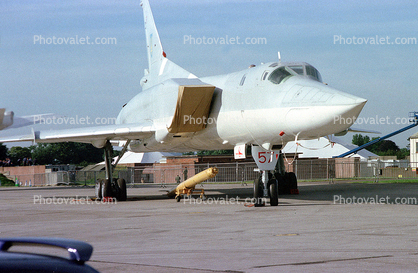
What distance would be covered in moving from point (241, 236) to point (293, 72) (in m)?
5.78

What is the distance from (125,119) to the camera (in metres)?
18.1

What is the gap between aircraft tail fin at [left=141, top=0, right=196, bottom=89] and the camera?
60.6ft

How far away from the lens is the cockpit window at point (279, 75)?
464 inches

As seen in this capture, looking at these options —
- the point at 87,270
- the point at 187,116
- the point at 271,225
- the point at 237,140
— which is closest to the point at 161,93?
the point at 187,116

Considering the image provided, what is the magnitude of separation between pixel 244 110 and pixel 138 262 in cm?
751

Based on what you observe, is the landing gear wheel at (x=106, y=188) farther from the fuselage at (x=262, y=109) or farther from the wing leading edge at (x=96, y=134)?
the fuselage at (x=262, y=109)

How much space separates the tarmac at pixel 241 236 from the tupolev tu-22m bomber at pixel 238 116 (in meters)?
1.83

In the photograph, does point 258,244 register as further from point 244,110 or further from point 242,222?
point 244,110

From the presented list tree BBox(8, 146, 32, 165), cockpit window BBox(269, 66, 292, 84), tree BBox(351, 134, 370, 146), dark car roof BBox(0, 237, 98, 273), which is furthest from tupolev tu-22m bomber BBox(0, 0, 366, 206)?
tree BBox(351, 134, 370, 146)

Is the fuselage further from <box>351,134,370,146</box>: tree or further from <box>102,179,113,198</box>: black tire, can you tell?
<box>351,134,370,146</box>: tree

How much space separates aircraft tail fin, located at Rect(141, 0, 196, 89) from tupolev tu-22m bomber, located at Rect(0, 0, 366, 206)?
37cm

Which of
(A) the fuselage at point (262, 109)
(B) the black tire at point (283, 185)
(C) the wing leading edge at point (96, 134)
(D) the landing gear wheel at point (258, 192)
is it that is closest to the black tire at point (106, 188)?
(C) the wing leading edge at point (96, 134)

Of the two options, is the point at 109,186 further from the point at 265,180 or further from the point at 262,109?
the point at 262,109

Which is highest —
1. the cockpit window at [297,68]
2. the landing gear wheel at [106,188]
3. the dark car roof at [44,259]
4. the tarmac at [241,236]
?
the cockpit window at [297,68]
